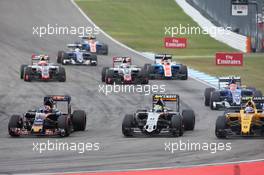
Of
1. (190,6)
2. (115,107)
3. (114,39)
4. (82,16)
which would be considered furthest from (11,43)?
(115,107)

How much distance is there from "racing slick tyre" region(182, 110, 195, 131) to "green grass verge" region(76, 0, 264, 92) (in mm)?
17975

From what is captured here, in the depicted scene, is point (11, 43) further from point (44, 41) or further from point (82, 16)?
point (82, 16)

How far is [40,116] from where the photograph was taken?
24.7m

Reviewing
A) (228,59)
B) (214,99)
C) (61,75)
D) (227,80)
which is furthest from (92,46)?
(214,99)

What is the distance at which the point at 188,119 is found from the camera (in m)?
25.5

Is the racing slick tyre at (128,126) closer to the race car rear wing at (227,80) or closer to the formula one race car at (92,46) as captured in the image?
the race car rear wing at (227,80)

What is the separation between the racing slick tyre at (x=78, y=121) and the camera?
85.0ft

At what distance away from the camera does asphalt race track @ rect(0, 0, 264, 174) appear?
19.7m

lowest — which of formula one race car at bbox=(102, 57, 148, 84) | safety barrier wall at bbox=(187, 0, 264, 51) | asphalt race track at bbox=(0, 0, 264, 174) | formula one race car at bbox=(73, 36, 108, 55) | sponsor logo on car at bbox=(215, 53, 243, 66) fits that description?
asphalt race track at bbox=(0, 0, 264, 174)

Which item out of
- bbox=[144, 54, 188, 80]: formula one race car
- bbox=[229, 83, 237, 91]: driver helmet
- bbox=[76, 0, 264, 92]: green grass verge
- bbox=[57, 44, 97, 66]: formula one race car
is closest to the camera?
bbox=[229, 83, 237, 91]: driver helmet

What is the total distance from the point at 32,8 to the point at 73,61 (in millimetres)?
24502

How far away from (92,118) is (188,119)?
4.57m

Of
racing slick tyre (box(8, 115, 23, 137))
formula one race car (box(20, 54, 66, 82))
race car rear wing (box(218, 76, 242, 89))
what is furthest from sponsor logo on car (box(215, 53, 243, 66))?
racing slick tyre (box(8, 115, 23, 137))

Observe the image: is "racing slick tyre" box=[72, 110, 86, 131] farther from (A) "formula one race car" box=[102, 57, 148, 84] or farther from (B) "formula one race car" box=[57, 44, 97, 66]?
(B) "formula one race car" box=[57, 44, 97, 66]
